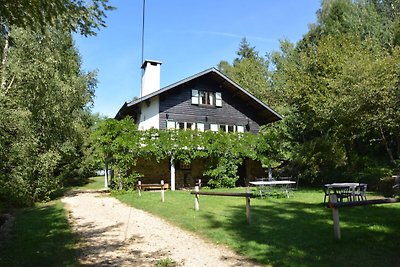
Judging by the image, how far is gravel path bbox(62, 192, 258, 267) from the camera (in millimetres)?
6566

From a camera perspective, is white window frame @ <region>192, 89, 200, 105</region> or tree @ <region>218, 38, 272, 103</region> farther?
tree @ <region>218, 38, 272, 103</region>

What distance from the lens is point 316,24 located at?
41.2 m

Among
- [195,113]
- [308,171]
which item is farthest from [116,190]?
[308,171]

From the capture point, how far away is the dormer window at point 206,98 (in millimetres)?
25578

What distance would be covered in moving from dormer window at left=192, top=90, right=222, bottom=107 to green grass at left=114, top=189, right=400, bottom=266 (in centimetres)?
1305

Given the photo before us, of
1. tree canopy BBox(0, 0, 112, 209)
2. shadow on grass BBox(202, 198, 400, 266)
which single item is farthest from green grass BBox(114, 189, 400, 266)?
tree canopy BBox(0, 0, 112, 209)

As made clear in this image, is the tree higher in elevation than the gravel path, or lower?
higher

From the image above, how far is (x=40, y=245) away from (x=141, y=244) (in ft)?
7.46

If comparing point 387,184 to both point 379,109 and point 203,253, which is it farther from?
point 203,253

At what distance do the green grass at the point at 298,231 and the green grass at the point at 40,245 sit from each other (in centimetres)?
314

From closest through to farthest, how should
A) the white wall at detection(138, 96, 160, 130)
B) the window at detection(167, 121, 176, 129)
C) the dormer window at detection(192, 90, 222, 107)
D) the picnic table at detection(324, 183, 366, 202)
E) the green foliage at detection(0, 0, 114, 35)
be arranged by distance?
1. the green foliage at detection(0, 0, 114, 35)
2. the picnic table at detection(324, 183, 366, 202)
3. the white wall at detection(138, 96, 160, 130)
4. the window at detection(167, 121, 176, 129)
5. the dormer window at detection(192, 90, 222, 107)

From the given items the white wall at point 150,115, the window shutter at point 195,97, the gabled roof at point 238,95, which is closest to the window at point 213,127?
the window shutter at point 195,97

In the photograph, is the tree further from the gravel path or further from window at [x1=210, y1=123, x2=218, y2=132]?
the gravel path

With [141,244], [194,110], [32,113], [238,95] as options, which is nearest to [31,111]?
[32,113]
